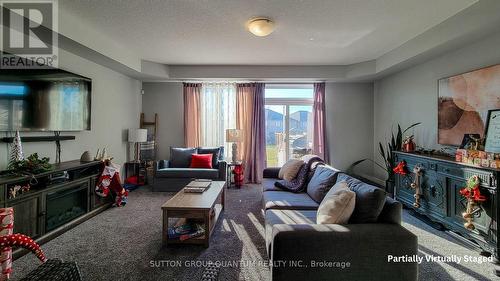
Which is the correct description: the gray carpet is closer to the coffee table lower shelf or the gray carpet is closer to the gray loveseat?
the coffee table lower shelf

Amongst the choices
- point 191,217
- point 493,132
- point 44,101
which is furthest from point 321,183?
point 44,101

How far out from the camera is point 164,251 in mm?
2312

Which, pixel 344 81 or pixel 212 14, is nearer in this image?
pixel 212 14

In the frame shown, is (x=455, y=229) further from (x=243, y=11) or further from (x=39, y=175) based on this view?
(x=39, y=175)

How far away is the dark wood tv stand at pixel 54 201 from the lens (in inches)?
87.9

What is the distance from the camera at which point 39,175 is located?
2426 mm

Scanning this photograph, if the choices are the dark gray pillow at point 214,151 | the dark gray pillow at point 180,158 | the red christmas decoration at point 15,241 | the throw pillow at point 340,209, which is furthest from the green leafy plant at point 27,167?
the throw pillow at point 340,209

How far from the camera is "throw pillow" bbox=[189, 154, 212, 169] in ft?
15.6

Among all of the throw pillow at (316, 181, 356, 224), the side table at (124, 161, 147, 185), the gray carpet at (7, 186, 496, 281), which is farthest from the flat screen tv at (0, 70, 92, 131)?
the throw pillow at (316, 181, 356, 224)

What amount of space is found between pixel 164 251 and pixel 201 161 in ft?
8.48

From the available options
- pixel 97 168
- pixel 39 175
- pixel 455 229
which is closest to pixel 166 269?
pixel 39 175

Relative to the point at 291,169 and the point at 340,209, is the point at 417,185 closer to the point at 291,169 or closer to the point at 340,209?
the point at 291,169

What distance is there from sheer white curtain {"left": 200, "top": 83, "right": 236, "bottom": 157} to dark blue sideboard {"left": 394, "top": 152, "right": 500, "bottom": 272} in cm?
360

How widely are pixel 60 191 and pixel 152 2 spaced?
2.45 metres
